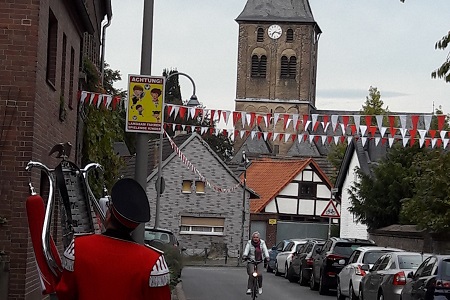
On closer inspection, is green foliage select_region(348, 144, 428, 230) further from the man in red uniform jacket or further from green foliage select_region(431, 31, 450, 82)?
the man in red uniform jacket

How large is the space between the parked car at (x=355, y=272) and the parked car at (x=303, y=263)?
5.95 m

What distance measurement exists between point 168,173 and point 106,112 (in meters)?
35.0

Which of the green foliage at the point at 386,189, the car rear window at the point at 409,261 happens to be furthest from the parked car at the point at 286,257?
the car rear window at the point at 409,261

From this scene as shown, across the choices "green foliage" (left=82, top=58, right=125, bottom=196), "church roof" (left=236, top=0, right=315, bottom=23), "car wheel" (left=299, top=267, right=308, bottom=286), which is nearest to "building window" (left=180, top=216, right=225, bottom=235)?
Answer: "car wheel" (left=299, top=267, right=308, bottom=286)

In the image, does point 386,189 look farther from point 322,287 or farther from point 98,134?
point 98,134

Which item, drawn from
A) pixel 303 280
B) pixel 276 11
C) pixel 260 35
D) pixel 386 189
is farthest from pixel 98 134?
pixel 260 35

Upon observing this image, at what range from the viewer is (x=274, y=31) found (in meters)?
114

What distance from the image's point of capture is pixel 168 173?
59500 mm

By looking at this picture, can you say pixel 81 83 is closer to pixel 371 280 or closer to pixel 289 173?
pixel 371 280

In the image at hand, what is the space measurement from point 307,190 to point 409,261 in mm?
49030

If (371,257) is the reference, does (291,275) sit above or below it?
below

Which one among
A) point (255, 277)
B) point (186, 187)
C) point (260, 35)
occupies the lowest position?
point (255, 277)

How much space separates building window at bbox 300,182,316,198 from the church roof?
153 feet

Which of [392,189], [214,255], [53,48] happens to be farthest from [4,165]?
[214,255]
